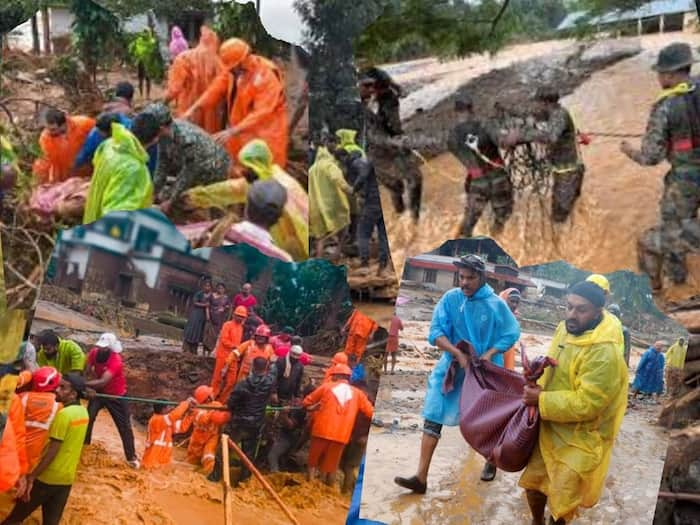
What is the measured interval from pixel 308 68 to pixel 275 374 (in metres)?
1.66

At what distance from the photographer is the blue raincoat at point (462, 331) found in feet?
17.1

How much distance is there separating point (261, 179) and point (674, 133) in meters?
2.15

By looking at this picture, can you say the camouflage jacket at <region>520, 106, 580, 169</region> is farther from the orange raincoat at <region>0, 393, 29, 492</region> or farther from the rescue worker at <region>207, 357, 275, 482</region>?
the orange raincoat at <region>0, 393, 29, 492</region>

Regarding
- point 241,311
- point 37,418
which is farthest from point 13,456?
point 241,311

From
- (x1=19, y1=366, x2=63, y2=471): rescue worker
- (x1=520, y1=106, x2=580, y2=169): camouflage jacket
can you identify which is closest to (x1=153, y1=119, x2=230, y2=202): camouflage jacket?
(x1=19, y1=366, x2=63, y2=471): rescue worker

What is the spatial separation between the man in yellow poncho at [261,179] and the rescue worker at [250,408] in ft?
2.27

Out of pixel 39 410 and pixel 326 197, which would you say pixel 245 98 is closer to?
pixel 326 197

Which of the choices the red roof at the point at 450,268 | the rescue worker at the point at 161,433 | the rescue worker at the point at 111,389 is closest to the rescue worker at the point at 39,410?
the rescue worker at the point at 111,389

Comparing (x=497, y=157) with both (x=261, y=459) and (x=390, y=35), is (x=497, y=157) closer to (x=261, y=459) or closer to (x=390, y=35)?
(x=390, y=35)

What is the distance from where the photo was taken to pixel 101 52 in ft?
17.6

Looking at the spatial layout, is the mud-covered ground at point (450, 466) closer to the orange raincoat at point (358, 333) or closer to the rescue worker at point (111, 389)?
the orange raincoat at point (358, 333)

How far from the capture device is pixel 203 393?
5.31 meters

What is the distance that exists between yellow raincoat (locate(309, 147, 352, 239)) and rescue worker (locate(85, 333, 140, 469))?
1.27 m

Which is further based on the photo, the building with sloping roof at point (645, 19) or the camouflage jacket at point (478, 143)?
the camouflage jacket at point (478, 143)
